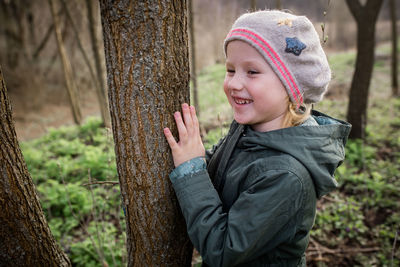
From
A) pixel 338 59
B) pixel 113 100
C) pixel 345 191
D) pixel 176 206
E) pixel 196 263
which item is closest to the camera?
pixel 113 100

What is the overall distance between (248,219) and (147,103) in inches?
27.6

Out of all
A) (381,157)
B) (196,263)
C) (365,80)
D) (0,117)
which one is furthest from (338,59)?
(0,117)

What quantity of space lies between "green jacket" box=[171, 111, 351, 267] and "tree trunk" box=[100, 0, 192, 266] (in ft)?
0.60

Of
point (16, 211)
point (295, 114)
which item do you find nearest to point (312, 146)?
point (295, 114)

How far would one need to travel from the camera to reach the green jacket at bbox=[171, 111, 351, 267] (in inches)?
44.0

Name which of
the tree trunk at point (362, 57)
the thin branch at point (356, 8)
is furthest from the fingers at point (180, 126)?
the thin branch at point (356, 8)

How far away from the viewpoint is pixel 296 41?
4.02 ft

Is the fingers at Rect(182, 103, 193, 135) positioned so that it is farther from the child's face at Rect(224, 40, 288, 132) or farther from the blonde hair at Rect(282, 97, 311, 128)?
the blonde hair at Rect(282, 97, 311, 128)

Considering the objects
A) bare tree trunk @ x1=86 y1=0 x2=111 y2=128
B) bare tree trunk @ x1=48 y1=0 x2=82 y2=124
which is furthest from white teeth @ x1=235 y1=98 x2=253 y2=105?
bare tree trunk @ x1=48 y1=0 x2=82 y2=124

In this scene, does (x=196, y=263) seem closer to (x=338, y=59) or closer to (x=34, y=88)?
(x=338, y=59)

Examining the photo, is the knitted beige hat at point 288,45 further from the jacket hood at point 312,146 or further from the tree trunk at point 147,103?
the tree trunk at point 147,103

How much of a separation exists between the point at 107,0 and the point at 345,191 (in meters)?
3.55

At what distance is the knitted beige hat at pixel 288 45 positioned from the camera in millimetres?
1214

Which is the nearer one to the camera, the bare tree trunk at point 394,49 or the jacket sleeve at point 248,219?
the jacket sleeve at point 248,219
